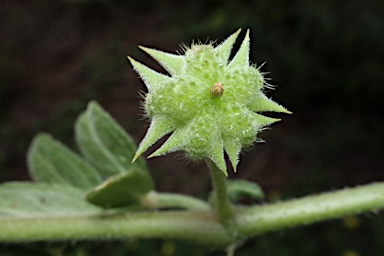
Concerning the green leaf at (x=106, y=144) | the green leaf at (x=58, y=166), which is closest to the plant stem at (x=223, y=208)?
the green leaf at (x=106, y=144)

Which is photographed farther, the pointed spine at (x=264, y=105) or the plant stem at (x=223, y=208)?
the plant stem at (x=223, y=208)

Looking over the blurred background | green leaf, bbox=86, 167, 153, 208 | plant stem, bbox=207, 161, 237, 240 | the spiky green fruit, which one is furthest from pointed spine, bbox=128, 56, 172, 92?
the blurred background

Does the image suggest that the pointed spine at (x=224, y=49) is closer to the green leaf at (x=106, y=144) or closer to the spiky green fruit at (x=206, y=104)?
the spiky green fruit at (x=206, y=104)

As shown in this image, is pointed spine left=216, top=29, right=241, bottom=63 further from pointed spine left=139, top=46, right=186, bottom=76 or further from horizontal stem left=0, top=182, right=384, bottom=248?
horizontal stem left=0, top=182, right=384, bottom=248

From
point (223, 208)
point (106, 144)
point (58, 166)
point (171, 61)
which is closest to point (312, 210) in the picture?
point (223, 208)

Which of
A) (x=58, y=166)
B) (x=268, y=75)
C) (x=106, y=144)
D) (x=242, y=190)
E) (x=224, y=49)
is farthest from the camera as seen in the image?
(x=268, y=75)

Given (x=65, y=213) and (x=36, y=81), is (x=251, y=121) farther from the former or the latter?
(x=36, y=81)

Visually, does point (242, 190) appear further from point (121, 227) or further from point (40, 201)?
point (40, 201)
